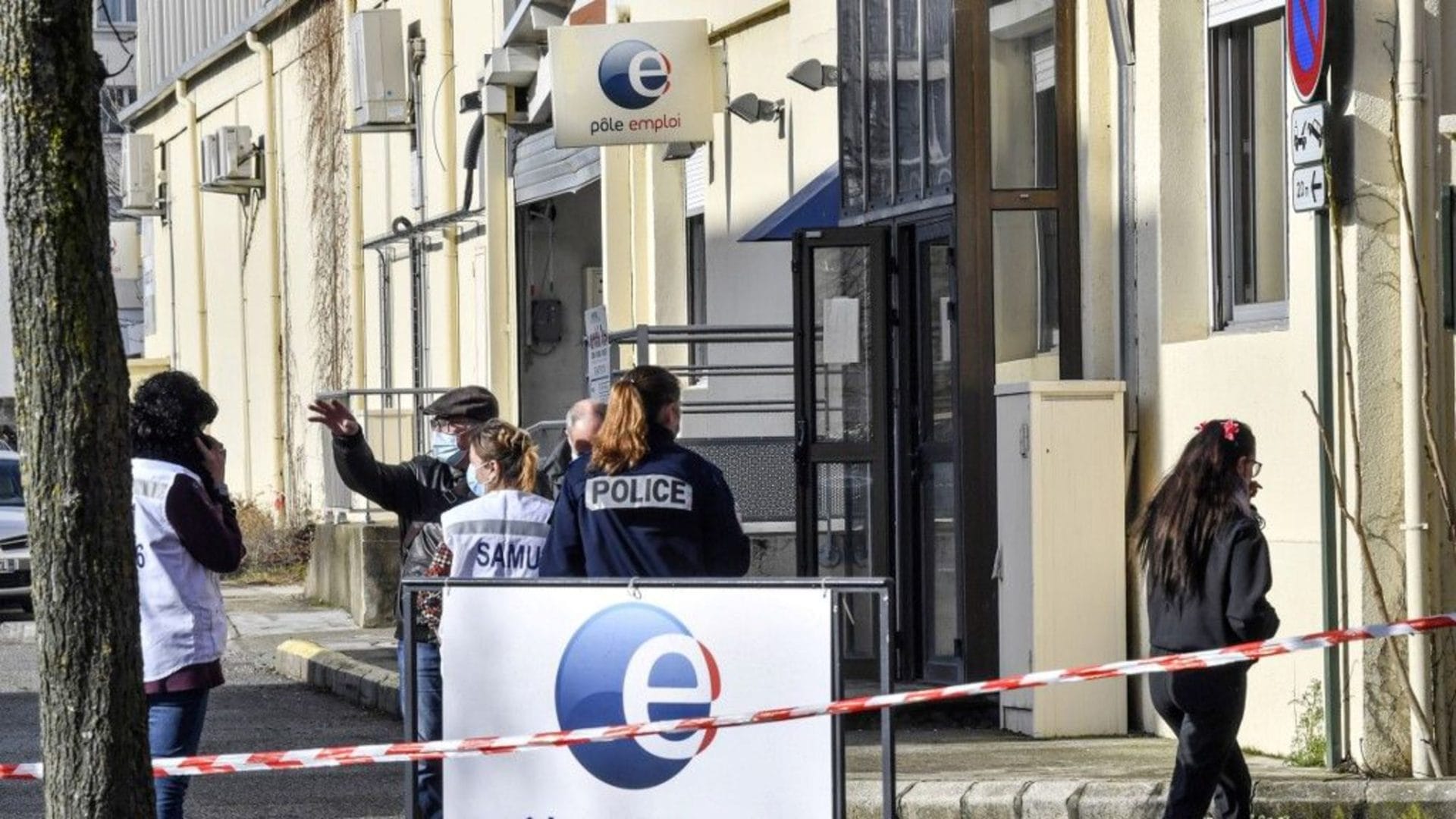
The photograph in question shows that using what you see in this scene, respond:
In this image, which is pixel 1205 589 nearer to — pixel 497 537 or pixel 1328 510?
pixel 1328 510

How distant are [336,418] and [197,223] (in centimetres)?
2638

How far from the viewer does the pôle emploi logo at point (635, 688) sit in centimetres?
720

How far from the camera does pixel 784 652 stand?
7.11 m

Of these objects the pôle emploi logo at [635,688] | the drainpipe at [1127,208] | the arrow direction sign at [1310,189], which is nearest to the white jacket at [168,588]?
the pôle emploi logo at [635,688]

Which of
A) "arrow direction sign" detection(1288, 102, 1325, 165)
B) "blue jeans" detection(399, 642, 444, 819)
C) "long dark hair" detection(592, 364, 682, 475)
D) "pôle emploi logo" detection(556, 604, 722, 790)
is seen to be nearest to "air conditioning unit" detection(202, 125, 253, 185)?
"arrow direction sign" detection(1288, 102, 1325, 165)

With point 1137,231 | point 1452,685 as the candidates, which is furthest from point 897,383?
point 1452,685

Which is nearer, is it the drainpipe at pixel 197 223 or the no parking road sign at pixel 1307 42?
the no parking road sign at pixel 1307 42

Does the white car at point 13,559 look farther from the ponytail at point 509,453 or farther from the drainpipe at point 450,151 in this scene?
the ponytail at point 509,453

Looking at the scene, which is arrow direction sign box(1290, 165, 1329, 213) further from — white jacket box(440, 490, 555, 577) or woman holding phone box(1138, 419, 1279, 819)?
white jacket box(440, 490, 555, 577)

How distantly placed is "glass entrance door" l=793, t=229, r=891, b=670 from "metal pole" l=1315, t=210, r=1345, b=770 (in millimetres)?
3176

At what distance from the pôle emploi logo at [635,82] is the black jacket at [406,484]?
6.44 m

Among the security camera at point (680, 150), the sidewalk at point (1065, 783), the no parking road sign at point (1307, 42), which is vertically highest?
the security camera at point (680, 150)

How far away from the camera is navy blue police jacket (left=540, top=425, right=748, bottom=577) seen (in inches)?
323

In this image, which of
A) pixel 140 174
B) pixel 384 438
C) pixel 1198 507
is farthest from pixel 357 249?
pixel 1198 507
